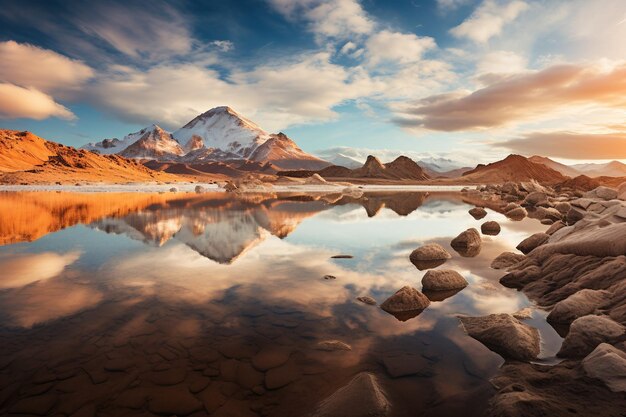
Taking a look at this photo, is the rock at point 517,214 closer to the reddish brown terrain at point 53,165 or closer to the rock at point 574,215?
the rock at point 574,215

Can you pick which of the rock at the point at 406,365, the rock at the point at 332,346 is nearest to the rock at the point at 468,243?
the rock at the point at 406,365

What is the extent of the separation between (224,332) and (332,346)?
2222 millimetres

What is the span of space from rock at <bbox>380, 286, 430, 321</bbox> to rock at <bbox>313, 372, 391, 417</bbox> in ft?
11.1

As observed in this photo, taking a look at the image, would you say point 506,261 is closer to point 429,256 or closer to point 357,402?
point 429,256

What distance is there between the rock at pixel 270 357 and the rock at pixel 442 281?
17.2 ft

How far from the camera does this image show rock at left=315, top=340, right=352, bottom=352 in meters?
6.59

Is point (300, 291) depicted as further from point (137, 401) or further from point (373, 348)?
point (137, 401)

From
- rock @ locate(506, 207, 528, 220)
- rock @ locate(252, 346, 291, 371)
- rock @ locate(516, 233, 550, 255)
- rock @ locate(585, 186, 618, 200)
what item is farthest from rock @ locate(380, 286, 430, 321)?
rock @ locate(585, 186, 618, 200)

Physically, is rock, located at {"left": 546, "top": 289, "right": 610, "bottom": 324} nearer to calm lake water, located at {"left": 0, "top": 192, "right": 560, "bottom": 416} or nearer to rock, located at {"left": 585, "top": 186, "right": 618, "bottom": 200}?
calm lake water, located at {"left": 0, "top": 192, "right": 560, "bottom": 416}

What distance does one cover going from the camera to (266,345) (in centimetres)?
667

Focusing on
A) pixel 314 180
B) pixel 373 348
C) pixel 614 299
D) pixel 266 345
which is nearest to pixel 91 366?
pixel 266 345

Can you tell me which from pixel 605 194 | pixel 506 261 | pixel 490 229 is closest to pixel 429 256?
pixel 506 261

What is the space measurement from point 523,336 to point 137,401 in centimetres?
664

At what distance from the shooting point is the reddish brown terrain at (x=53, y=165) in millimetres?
99250
